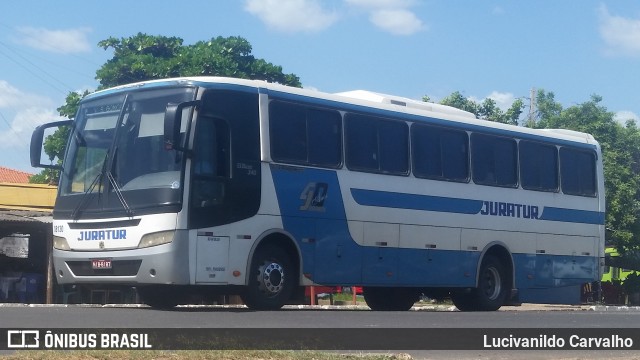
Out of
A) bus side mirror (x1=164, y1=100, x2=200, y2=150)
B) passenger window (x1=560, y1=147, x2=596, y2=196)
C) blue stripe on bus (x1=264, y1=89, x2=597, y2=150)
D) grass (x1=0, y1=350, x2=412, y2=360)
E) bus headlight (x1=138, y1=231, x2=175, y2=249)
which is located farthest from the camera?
passenger window (x1=560, y1=147, x2=596, y2=196)

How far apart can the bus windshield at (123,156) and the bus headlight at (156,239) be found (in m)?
0.40

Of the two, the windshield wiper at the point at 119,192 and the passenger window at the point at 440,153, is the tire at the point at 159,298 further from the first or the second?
the passenger window at the point at 440,153

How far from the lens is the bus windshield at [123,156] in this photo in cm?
1405

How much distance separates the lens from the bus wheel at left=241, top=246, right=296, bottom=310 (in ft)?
48.2

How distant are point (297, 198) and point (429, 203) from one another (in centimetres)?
330

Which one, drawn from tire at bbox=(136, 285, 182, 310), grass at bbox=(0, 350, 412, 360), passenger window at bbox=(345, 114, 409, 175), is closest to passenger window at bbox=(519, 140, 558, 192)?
passenger window at bbox=(345, 114, 409, 175)

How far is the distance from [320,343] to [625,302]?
36.0m

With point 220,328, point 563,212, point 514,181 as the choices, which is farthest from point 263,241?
point 563,212

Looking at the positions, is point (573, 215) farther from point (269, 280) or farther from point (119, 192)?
point (119, 192)

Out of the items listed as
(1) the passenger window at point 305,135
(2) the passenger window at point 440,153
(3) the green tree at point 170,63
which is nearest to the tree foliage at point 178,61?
(3) the green tree at point 170,63

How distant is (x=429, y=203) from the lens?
58.7ft

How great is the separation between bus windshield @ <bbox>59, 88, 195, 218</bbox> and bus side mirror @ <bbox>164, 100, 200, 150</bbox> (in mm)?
299

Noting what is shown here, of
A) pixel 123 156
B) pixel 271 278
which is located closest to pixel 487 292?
pixel 271 278

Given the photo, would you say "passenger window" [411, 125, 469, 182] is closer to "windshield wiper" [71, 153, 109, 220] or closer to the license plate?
"windshield wiper" [71, 153, 109, 220]
